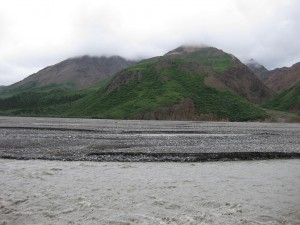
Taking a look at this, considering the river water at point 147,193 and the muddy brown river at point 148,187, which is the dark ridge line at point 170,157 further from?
the river water at point 147,193

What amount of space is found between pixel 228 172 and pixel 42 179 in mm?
13875

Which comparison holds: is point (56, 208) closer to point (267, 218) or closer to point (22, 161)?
point (267, 218)

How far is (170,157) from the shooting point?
120ft

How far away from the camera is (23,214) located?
57.0 feet

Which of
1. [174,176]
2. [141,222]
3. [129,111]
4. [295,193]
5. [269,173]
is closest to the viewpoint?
[141,222]

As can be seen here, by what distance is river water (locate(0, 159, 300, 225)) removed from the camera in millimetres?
17188

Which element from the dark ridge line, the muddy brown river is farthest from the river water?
the dark ridge line

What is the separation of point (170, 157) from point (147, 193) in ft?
48.6

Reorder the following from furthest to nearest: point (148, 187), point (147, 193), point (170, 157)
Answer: point (170, 157) → point (148, 187) → point (147, 193)

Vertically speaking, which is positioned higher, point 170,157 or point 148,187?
point 170,157

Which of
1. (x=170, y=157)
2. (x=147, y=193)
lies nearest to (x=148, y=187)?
(x=147, y=193)

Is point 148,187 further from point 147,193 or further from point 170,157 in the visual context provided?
point 170,157

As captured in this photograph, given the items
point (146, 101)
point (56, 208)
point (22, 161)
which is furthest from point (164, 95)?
point (56, 208)

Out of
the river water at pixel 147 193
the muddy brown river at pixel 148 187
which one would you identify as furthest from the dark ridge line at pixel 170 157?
the river water at pixel 147 193
